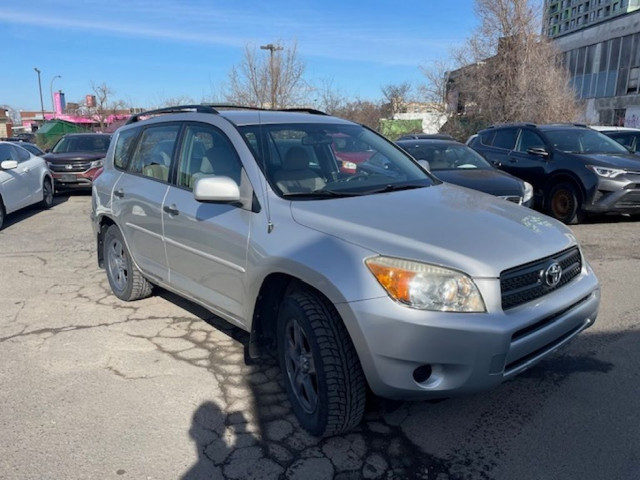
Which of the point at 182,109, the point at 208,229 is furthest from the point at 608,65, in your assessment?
the point at 208,229

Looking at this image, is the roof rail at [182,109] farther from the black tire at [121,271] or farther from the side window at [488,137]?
the side window at [488,137]

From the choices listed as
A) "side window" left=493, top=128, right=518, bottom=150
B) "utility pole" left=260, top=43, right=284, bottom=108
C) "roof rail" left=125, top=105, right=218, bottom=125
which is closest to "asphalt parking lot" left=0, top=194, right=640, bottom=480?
"roof rail" left=125, top=105, right=218, bottom=125

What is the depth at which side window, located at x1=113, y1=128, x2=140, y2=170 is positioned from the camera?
4969 millimetres

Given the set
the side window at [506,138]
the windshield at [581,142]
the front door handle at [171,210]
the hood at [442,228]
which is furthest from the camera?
the side window at [506,138]

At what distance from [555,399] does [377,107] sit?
Result: 35.3 m

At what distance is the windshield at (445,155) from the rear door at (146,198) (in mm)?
4827

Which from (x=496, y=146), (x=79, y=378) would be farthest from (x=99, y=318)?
(x=496, y=146)

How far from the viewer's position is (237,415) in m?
3.20

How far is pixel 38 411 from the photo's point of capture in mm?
3256

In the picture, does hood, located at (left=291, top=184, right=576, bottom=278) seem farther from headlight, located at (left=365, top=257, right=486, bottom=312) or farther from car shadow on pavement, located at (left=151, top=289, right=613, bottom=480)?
car shadow on pavement, located at (left=151, top=289, right=613, bottom=480)

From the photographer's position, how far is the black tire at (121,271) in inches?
197

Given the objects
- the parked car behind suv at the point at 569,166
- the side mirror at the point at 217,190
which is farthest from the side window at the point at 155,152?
the parked car behind suv at the point at 569,166

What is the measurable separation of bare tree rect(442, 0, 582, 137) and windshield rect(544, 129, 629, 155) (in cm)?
1666

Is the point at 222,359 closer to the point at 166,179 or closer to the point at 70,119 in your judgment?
the point at 166,179
